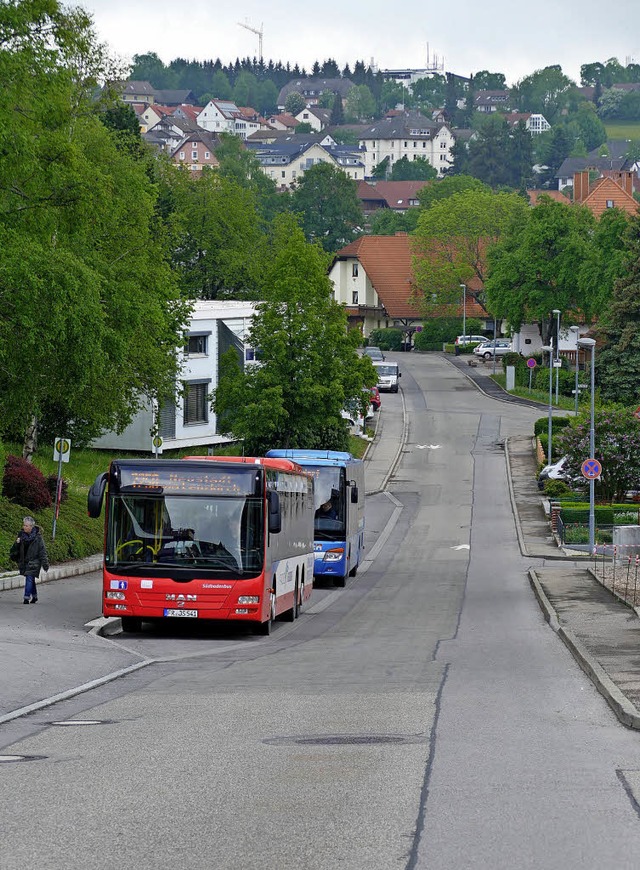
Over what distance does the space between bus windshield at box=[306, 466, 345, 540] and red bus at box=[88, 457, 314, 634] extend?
39.4 feet

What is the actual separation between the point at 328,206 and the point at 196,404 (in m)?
104

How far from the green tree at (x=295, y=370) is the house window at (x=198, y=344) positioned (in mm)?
6267

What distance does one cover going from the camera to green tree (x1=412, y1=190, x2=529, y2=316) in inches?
4636

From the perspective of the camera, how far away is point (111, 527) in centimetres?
2250

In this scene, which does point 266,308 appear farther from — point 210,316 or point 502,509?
point 502,509

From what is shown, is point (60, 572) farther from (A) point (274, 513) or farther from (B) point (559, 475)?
(B) point (559, 475)

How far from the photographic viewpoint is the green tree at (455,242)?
118 meters

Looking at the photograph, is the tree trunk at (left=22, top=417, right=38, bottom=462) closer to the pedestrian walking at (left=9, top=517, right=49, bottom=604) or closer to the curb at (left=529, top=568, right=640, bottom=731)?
the pedestrian walking at (left=9, top=517, right=49, bottom=604)

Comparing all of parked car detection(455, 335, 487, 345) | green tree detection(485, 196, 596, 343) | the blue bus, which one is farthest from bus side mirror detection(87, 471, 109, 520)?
parked car detection(455, 335, 487, 345)

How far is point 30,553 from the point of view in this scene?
25.8 meters

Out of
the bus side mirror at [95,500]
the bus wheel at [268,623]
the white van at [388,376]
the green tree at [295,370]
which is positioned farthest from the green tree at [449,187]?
the bus side mirror at [95,500]

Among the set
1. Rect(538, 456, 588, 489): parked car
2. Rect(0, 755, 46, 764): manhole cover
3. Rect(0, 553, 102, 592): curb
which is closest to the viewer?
Rect(0, 755, 46, 764): manhole cover

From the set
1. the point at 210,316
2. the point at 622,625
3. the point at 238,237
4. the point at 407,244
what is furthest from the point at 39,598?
the point at 407,244

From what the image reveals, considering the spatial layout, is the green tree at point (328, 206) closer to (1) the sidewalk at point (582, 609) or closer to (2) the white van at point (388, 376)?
(2) the white van at point (388, 376)
